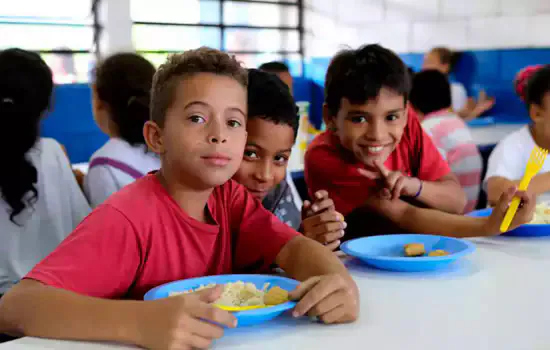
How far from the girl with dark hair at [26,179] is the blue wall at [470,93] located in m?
2.59

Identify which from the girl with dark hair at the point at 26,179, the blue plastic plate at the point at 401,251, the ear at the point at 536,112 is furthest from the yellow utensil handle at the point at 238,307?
the ear at the point at 536,112

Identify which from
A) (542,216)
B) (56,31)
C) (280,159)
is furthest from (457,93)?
(280,159)

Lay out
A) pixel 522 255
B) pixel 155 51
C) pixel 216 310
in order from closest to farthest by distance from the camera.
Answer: pixel 216 310
pixel 522 255
pixel 155 51

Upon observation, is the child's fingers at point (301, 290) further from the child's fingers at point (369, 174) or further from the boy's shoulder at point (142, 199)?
the child's fingers at point (369, 174)

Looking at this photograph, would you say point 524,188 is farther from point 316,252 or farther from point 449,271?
point 316,252

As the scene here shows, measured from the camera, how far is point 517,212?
1.55 metres

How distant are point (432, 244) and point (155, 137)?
73 cm

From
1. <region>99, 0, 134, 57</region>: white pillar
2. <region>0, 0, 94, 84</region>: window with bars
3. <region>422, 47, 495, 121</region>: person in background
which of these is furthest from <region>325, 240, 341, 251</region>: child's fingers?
<region>99, 0, 134, 57</region>: white pillar

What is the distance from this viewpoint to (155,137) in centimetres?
129

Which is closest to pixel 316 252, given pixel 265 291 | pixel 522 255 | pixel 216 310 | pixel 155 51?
pixel 265 291

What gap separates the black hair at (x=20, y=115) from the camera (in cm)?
188

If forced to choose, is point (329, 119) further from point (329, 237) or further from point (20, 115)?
point (20, 115)

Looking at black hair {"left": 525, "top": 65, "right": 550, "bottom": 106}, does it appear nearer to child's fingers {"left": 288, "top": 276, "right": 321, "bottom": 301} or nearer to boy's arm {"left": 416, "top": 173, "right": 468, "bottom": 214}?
boy's arm {"left": 416, "top": 173, "right": 468, "bottom": 214}

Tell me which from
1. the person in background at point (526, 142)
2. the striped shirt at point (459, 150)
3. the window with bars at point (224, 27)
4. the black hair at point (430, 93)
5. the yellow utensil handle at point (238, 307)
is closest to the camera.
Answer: the yellow utensil handle at point (238, 307)
